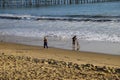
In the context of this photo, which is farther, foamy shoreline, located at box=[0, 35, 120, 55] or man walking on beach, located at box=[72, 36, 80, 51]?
man walking on beach, located at box=[72, 36, 80, 51]

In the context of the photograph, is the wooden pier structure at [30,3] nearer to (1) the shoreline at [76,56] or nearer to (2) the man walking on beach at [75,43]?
(2) the man walking on beach at [75,43]

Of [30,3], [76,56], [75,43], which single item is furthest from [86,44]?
[30,3]

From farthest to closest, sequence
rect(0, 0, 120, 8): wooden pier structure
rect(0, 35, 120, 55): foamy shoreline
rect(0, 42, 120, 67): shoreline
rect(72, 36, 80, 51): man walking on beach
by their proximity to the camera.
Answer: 1. rect(0, 0, 120, 8): wooden pier structure
2. rect(72, 36, 80, 51): man walking on beach
3. rect(0, 35, 120, 55): foamy shoreline
4. rect(0, 42, 120, 67): shoreline

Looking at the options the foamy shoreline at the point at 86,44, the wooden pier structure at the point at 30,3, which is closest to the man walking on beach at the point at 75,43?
the foamy shoreline at the point at 86,44

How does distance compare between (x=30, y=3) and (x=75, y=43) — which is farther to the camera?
(x=30, y=3)

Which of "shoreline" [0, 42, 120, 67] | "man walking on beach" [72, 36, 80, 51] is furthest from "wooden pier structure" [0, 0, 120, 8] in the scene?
"shoreline" [0, 42, 120, 67]

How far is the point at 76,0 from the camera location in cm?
7662

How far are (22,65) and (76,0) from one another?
220 ft

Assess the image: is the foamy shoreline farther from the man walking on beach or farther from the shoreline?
the shoreline

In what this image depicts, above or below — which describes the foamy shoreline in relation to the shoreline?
below

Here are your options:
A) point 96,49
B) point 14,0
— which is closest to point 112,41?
point 96,49

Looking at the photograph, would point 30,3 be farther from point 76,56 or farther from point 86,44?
point 76,56

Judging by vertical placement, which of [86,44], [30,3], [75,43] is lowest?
[86,44]

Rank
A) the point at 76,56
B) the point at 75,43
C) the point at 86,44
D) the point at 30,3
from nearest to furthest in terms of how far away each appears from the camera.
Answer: the point at 76,56 < the point at 75,43 < the point at 86,44 < the point at 30,3
